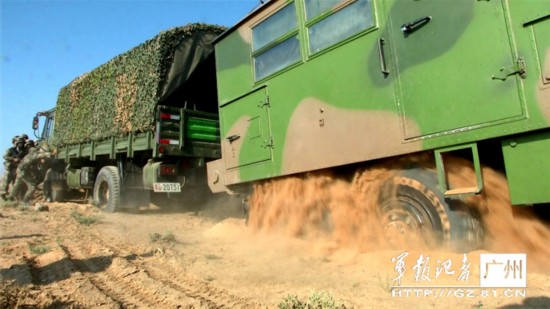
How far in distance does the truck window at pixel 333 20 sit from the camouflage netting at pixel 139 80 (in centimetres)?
370

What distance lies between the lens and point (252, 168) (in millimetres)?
5336

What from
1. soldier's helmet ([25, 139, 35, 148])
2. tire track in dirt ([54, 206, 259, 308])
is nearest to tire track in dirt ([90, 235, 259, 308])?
tire track in dirt ([54, 206, 259, 308])

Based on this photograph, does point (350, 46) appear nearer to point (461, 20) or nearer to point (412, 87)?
point (412, 87)

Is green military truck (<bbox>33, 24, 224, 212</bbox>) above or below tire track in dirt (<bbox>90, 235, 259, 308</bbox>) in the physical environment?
above

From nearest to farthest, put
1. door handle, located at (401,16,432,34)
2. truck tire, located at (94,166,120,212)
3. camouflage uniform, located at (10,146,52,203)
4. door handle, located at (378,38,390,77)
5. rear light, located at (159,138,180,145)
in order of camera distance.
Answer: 1. door handle, located at (401,16,432,34)
2. door handle, located at (378,38,390,77)
3. rear light, located at (159,138,180,145)
4. truck tire, located at (94,166,120,212)
5. camouflage uniform, located at (10,146,52,203)

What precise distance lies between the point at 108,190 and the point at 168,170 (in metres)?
2.29

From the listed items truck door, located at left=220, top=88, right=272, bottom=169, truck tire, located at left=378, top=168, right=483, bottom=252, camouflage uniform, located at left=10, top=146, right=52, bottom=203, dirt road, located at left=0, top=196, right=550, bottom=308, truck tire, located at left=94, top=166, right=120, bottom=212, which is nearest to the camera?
dirt road, located at left=0, top=196, right=550, bottom=308

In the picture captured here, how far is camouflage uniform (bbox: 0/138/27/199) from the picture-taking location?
43.7 feet

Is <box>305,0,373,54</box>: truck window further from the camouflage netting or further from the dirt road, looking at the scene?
the camouflage netting

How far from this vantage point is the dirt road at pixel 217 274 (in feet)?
9.59

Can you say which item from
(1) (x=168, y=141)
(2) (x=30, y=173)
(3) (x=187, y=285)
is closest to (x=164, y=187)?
(1) (x=168, y=141)

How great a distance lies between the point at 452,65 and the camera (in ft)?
11.1

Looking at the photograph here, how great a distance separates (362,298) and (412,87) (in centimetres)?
194

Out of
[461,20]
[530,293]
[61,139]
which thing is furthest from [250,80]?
[61,139]
